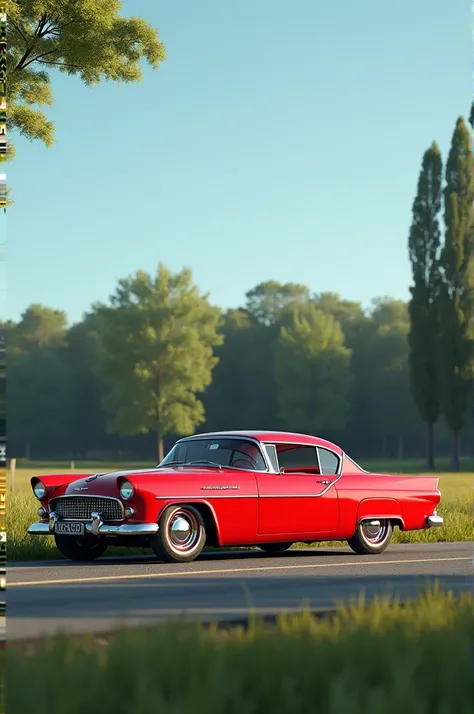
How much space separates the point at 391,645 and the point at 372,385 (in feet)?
293

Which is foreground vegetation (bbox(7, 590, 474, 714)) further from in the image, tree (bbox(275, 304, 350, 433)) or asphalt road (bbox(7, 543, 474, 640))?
tree (bbox(275, 304, 350, 433))

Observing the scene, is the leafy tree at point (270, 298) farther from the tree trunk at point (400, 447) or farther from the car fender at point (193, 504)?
the car fender at point (193, 504)

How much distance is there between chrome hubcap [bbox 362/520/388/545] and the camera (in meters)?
15.4

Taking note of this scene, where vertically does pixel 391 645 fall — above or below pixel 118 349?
below

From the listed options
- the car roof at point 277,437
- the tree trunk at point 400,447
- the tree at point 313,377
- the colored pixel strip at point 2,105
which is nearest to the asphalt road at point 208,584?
the car roof at point 277,437

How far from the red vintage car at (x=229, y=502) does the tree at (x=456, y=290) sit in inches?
1847

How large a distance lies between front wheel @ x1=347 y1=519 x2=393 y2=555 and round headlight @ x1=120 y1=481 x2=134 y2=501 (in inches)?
136

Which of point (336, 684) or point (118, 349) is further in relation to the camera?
point (118, 349)

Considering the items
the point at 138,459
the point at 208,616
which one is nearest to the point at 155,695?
the point at 208,616

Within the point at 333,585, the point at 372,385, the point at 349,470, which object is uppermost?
the point at 372,385

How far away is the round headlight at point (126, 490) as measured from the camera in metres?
13.0

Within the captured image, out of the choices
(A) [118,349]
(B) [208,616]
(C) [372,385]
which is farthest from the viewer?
(C) [372,385]

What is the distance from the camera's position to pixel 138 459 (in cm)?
8850

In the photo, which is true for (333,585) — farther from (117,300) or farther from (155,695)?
(117,300)
